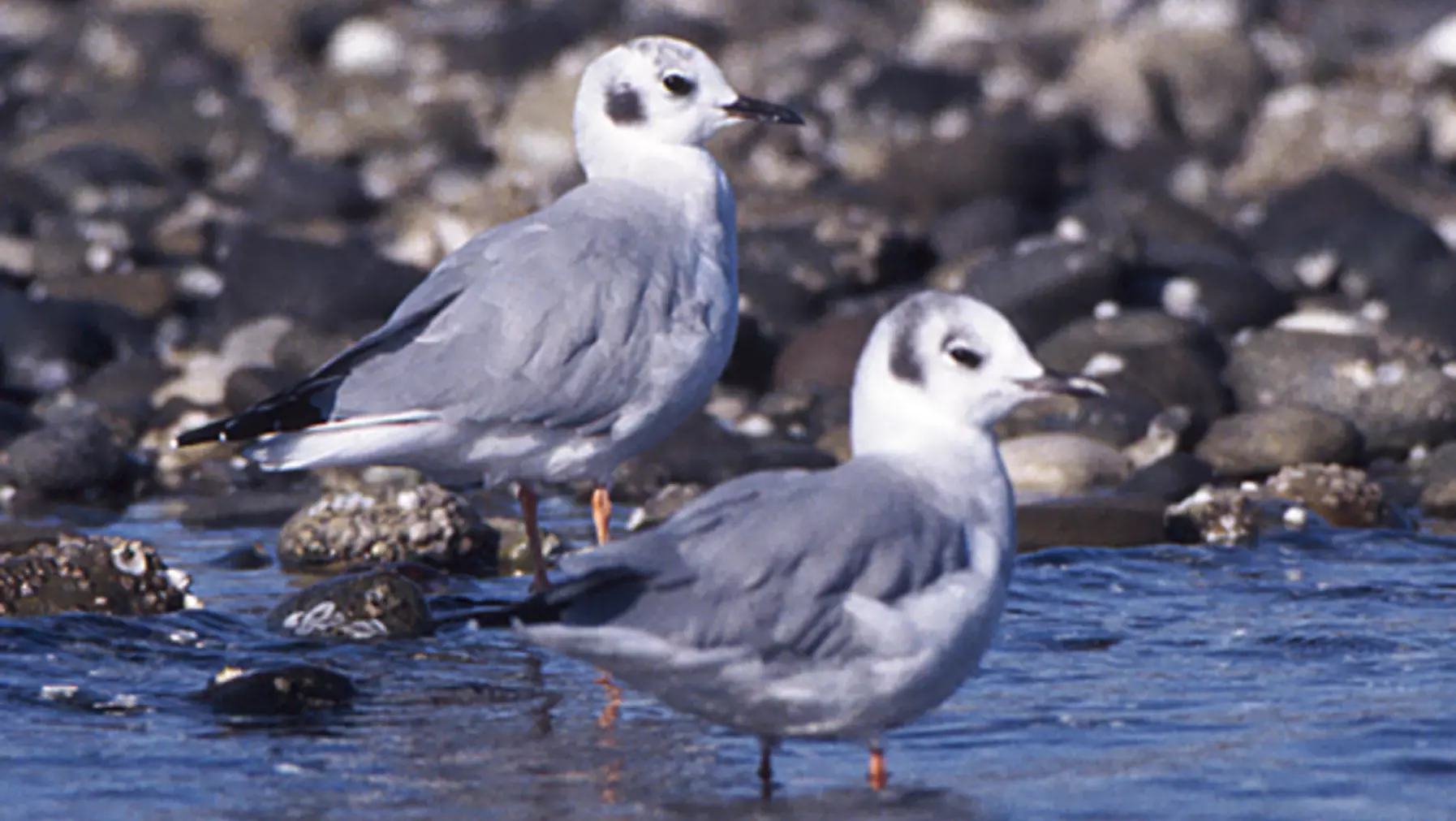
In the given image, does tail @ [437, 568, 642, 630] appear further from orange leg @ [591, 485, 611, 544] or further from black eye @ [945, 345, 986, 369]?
orange leg @ [591, 485, 611, 544]

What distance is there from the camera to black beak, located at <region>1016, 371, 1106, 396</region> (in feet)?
16.5

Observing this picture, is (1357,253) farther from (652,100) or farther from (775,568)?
(775,568)

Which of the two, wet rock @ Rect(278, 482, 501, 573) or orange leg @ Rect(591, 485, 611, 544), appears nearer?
orange leg @ Rect(591, 485, 611, 544)

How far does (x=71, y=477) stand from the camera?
9.70 m

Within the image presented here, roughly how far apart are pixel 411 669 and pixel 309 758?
1.00m

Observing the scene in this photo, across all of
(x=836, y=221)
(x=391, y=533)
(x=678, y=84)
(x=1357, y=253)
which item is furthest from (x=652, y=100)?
(x=1357, y=253)

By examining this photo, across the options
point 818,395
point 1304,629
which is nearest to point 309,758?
point 1304,629

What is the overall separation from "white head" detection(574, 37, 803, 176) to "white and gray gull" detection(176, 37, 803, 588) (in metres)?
0.46

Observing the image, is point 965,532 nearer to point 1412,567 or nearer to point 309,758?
point 309,758

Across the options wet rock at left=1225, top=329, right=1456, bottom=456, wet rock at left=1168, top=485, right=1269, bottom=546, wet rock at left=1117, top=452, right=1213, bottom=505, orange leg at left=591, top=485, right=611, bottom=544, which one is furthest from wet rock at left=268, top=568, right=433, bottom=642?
wet rock at left=1225, top=329, right=1456, bottom=456

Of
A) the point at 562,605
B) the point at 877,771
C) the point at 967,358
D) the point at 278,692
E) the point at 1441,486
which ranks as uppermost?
the point at 967,358

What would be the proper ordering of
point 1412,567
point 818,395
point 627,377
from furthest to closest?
1. point 818,395
2. point 1412,567
3. point 627,377

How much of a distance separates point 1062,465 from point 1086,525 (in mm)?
1331

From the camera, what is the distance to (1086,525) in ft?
26.5
